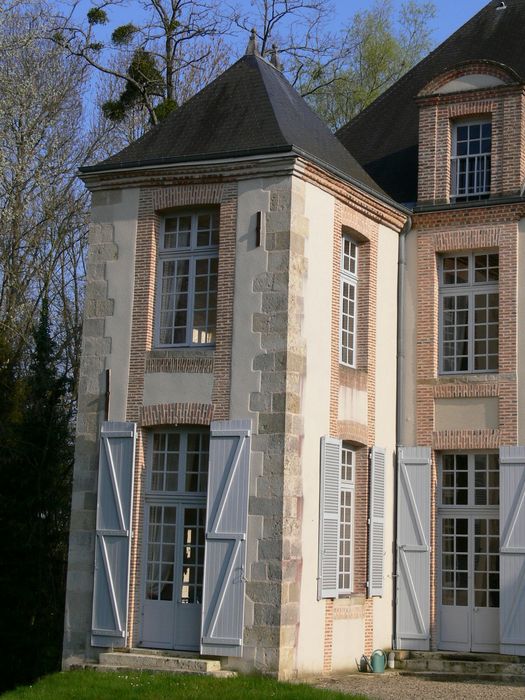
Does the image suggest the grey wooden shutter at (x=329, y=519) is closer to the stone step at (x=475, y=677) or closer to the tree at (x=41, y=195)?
the stone step at (x=475, y=677)

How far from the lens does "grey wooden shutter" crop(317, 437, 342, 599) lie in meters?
13.7

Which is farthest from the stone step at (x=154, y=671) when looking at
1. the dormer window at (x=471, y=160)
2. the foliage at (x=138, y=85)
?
the foliage at (x=138, y=85)

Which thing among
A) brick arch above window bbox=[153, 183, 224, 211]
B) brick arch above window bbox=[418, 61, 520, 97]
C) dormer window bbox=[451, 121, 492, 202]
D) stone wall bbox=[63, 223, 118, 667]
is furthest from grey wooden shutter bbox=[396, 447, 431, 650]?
brick arch above window bbox=[418, 61, 520, 97]

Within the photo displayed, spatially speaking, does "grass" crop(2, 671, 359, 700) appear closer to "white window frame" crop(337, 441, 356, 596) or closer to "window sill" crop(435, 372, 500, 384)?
"white window frame" crop(337, 441, 356, 596)

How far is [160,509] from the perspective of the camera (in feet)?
46.5

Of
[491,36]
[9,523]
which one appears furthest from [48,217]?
[491,36]

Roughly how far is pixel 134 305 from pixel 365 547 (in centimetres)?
400

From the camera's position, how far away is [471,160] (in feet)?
53.3

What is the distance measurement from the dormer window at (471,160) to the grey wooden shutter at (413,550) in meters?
3.45

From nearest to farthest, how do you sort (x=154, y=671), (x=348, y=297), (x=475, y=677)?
(x=154, y=671) → (x=475, y=677) → (x=348, y=297)

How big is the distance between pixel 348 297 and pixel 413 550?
3.25 meters

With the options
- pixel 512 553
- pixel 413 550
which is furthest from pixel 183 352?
pixel 512 553

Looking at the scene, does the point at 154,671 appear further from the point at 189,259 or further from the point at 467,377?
the point at 467,377

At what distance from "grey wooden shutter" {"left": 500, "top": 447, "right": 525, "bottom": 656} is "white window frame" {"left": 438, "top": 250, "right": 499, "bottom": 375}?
4.54ft
